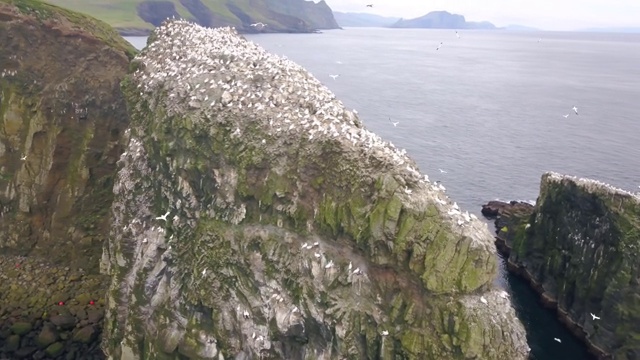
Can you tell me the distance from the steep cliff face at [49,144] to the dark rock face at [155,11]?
507 ft

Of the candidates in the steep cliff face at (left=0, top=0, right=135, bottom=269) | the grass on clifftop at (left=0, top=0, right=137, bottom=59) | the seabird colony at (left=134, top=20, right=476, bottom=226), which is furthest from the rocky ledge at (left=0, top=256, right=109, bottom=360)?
the grass on clifftop at (left=0, top=0, right=137, bottom=59)

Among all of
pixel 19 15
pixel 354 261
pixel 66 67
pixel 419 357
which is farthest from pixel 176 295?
pixel 19 15

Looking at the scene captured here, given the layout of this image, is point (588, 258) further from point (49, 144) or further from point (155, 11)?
point (155, 11)

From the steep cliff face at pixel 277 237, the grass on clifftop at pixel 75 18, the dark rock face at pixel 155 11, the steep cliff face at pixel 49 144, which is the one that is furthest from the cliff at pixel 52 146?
the dark rock face at pixel 155 11

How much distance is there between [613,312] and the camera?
3528cm

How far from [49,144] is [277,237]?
80.6 ft

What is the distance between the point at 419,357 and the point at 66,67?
116ft

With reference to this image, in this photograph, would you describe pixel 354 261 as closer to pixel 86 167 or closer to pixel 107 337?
pixel 107 337

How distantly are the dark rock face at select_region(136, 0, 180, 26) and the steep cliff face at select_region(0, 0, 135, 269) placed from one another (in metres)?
155

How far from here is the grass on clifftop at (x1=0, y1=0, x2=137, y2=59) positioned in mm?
41594

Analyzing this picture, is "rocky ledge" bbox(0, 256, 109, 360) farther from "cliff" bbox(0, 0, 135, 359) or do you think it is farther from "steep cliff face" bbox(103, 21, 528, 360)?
"steep cliff face" bbox(103, 21, 528, 360)

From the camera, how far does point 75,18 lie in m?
44.4

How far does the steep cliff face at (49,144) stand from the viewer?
3981 cm

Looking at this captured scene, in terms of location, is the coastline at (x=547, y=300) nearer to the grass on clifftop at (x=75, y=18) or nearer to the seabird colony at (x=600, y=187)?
the seabird colony at (x=600, y=187)
